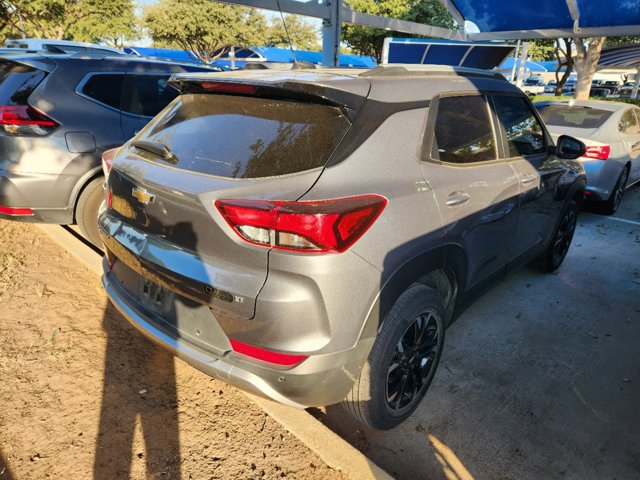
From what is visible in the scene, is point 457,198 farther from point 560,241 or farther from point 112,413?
point 560,241

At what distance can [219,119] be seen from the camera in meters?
2.16

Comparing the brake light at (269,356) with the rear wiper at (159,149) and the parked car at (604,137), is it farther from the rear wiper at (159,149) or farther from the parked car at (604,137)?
the parked car at (604,137)

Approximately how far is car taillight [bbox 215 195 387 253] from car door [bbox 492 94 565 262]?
1.76m

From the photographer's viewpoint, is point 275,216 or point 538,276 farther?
point 538,276

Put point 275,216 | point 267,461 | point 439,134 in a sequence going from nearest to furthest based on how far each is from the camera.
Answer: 1. point 275,216
2. point 267,461
3. point 439,134

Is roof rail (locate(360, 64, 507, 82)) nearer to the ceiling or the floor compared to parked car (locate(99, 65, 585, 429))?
nearer to the ceiling

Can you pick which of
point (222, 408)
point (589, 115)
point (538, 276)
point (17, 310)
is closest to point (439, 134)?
point (222, 408)

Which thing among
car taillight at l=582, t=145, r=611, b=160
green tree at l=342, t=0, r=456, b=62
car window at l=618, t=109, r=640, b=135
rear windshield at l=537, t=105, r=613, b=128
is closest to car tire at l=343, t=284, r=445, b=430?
car taillight at l=582, t=145, r=611, b=160

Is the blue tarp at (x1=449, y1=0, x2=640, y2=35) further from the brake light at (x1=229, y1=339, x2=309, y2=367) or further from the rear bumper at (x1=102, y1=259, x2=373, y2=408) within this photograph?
the brake light at (x1=229, y1=339, x2=309, y2=367)

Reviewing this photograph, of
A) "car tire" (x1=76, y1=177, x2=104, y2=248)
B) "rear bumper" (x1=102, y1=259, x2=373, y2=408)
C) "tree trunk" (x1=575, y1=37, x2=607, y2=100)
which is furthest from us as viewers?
"tree trunk" (x1=575, y1=37, x2=607, y2=100)

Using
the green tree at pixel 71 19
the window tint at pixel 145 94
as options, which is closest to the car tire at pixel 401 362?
the window tint at pixel 145 94

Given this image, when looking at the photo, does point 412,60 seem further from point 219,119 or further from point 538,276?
point 219,119

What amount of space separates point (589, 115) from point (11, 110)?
22.8 feet

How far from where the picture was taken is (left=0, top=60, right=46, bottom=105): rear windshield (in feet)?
11.4
